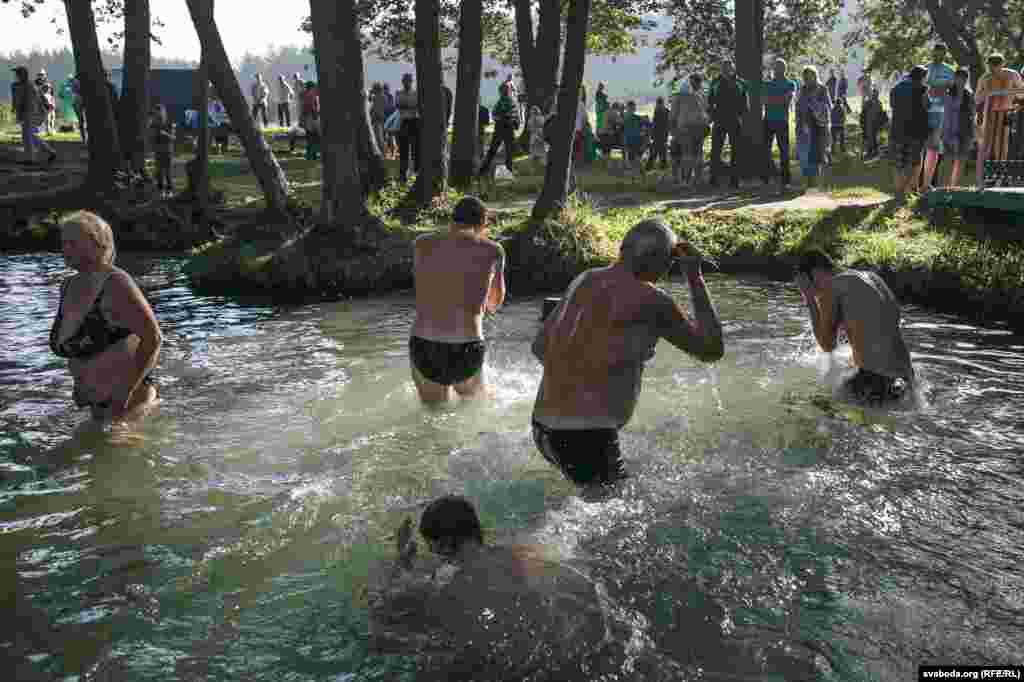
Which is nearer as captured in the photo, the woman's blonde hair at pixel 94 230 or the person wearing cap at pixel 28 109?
the woman's blonde hair at pixel 94 230

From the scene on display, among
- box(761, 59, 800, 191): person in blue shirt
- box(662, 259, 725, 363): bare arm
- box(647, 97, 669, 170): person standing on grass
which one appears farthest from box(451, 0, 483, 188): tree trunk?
box(662, 259, 725, 363): bare arm

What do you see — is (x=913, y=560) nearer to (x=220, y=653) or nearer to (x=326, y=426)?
(x=220, y=653)

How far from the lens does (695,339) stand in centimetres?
444

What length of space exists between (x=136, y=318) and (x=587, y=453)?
2796 millimetres

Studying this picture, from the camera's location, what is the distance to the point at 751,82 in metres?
18.0

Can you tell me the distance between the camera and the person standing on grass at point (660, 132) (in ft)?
74.7

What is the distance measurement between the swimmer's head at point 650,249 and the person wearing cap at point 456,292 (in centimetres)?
202

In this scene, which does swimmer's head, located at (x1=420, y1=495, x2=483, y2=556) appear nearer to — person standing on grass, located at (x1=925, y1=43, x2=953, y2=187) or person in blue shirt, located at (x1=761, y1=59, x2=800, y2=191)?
person standing on grass, located at (x1=925, y1=43, x2=953, y2=187)

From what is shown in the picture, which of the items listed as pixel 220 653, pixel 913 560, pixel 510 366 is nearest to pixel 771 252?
pixel 510 366

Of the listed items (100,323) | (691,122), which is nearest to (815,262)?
(100,323)

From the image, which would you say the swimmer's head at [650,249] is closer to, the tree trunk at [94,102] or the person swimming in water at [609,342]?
the person swimming in water at [609,342]

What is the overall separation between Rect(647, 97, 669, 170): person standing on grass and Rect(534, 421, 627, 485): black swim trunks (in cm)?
1863

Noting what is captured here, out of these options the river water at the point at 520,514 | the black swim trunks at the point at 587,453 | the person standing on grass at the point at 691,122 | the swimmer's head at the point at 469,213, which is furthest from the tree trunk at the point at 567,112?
the black swim trunks at the point at 587,453

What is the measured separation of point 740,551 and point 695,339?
4.13 ft
